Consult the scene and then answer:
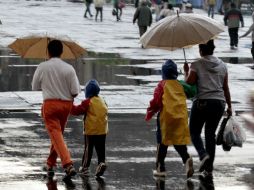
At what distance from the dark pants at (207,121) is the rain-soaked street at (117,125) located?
1.05ft

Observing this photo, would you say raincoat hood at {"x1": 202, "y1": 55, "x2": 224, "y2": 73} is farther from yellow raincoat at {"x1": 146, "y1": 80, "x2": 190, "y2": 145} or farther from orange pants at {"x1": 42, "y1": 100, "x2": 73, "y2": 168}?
orange pants at {"x1": 42, "y1": 100, "x2": 73, "y2": 168}

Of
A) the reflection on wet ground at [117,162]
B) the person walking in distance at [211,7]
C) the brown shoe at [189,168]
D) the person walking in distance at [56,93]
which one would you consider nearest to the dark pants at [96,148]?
the reflection on wet ground at [117,162]

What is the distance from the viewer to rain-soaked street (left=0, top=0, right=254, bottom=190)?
11023mm

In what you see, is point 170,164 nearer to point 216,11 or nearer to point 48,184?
point 48,184

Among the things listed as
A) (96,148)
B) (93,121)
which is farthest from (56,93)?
(96,148)

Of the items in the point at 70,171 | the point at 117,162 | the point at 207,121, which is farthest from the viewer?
the point at 117,162

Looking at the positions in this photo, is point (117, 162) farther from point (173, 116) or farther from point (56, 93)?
point (56, 93)

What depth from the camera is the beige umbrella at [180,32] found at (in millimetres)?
11188

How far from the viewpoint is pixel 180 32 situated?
1127 cm

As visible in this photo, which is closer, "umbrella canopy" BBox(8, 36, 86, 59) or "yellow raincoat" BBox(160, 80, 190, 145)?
"yellow raincoat" BBox(160, 80, 190, 145)

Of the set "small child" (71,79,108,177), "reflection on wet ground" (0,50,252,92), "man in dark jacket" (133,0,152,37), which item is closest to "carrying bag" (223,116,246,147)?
"small child" (71,79,108,177)

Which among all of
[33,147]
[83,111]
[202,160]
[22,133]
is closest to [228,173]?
[202,160]

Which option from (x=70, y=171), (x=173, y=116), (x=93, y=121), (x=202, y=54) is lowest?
(x=70, y=171)

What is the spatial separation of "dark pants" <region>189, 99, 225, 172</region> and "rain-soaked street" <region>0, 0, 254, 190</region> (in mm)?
319
